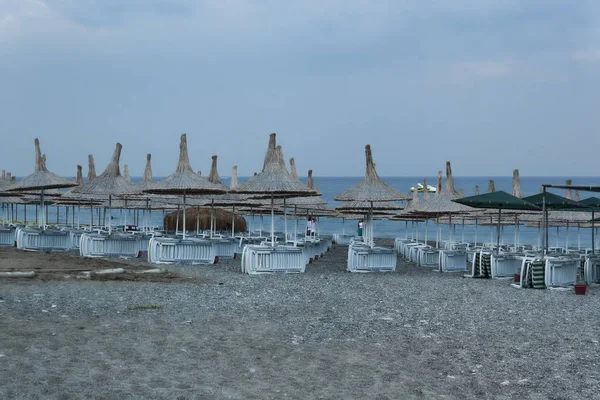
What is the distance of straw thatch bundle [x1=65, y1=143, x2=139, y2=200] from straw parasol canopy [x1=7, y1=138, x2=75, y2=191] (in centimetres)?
95

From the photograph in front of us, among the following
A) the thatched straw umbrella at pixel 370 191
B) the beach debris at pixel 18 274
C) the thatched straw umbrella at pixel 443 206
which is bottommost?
the beach debris at pixel 18 274

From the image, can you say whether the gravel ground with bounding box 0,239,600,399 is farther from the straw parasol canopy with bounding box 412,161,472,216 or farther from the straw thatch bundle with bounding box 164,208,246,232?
the straw thatch bundle with bounding box 164,208,246,232

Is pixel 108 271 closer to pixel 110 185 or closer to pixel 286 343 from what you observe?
pixel 110 185

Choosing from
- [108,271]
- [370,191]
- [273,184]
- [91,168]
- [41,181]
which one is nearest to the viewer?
[108,271]

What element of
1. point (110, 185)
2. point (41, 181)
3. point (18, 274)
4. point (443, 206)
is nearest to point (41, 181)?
point (41, 181)

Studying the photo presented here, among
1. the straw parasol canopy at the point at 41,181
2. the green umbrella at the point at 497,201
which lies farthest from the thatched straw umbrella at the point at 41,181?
the green umbrella at the point at 497,201

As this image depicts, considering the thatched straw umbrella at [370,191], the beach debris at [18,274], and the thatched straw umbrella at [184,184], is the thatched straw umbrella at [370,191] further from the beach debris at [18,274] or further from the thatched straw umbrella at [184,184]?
the beach debris at [18,274]

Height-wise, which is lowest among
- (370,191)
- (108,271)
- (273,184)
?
(108,271)

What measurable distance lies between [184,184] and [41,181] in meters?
5.31

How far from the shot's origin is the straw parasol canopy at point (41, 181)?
64.1ft

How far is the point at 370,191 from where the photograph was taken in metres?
17.2

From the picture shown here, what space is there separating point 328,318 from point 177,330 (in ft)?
7.05

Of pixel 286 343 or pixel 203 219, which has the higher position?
pixel 203 219

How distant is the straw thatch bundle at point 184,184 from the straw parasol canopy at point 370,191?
3075 mm
